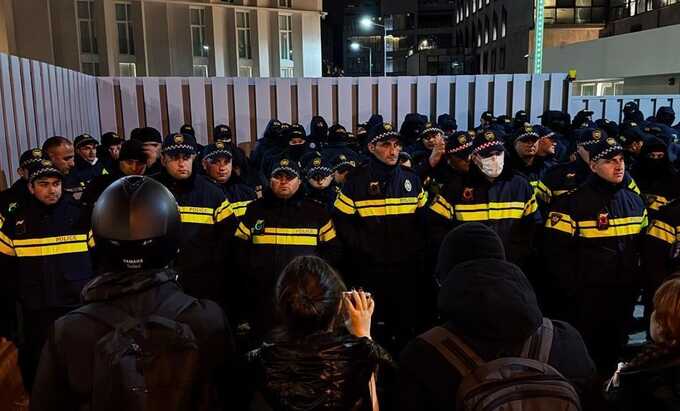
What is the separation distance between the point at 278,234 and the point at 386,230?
3.31 feet

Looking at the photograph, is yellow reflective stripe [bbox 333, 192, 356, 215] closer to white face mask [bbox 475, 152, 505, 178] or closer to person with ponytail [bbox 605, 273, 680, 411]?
white face mask [bbox 475, 152, 505, 178]

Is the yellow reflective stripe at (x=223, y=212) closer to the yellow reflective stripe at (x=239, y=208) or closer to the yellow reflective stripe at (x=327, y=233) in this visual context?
the yellow reflective stripe at (x=239, y=208)

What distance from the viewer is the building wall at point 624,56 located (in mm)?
18375

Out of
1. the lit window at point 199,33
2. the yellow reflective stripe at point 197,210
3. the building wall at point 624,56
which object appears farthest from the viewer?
the lit window at point 199,33

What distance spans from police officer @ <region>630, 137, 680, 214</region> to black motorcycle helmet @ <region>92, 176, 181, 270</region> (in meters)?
4.64

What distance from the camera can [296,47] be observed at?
29062 millimetres

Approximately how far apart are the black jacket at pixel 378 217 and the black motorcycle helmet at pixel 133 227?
3.07 meters

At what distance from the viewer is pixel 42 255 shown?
3906 mm

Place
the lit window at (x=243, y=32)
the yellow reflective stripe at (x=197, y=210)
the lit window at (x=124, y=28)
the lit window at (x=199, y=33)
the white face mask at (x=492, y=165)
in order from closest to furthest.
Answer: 1. the yellow reflective stripe at (x=197, y=210)
2. the white face mask at (x=492, y=165)
3. the lit window at (x=124, y=28)
4. the lit window at (x=199, y=33)
5. the lit window at (x=243, y=32)

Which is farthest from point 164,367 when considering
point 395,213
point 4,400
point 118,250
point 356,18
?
point 356,18

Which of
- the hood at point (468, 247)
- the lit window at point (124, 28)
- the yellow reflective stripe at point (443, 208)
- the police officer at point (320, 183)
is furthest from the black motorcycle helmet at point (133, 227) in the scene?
the lit window at point (124, 28)

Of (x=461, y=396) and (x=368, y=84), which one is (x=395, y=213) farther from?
(x=368, y=84)

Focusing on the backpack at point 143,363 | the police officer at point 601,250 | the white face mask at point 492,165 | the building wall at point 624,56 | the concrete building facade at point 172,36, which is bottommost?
the police officer at point 601,250

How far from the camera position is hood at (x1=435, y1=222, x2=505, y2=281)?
212 centimetres
